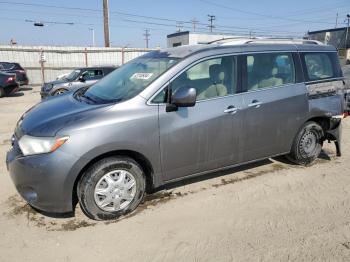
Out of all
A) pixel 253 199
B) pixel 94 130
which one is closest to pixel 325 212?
pixel 253 199

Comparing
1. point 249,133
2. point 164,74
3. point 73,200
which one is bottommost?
point 73,200

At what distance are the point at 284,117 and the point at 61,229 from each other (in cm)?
319

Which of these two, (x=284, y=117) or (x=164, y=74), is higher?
(x=164, y=74)

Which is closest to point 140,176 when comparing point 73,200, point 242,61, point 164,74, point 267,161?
point 73,200

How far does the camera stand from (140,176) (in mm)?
3754

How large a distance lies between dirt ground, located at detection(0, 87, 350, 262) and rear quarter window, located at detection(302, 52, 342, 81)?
5.02 feet

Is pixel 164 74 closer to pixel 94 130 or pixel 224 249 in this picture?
pixel 94 130

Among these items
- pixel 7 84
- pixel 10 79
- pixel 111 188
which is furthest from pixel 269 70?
pixel 10 79

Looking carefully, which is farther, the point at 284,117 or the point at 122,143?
the point at 284,117

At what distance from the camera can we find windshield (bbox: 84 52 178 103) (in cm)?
384

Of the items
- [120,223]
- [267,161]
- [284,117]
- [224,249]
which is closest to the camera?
[224,249]

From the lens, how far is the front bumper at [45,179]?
325 centimetres

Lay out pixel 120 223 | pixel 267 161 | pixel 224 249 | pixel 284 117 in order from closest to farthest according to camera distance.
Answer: pixel 224 249
pixel 120 223
pixel 284 117
pixel 267 161

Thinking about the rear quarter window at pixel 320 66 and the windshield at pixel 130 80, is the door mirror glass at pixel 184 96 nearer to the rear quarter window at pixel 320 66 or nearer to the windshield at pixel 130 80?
the windshield at pixel 130 80
